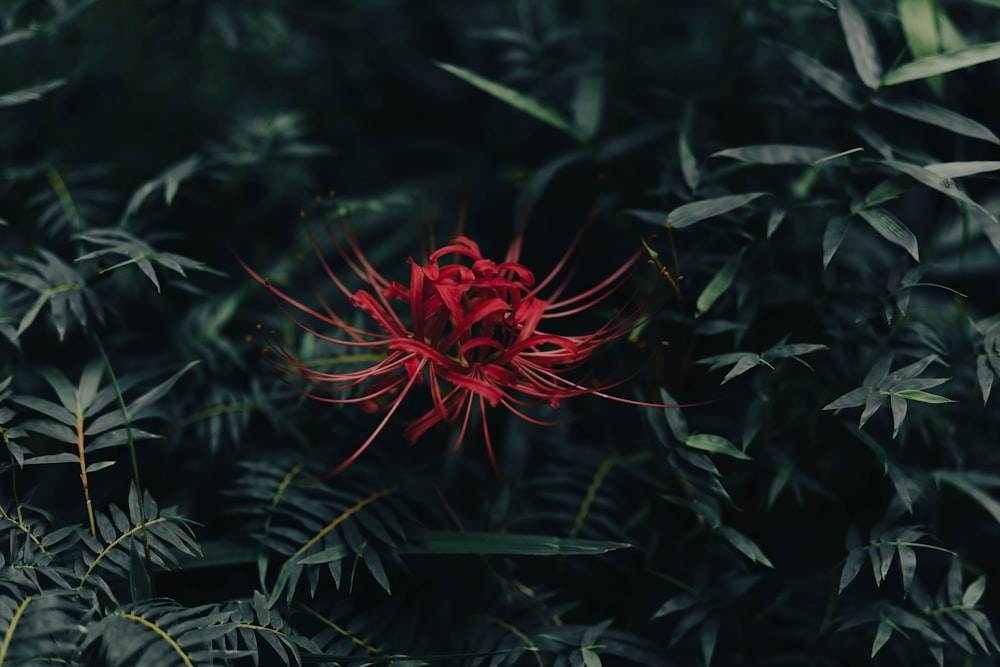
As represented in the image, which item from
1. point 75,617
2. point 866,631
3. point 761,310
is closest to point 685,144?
point 761,310

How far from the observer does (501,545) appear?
913mm

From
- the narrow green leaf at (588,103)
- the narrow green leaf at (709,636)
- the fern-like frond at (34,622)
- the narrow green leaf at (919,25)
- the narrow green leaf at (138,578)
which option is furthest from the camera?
the narrow green leaf at (588,103)

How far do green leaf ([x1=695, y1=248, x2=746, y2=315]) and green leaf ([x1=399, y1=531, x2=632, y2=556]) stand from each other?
280 mm

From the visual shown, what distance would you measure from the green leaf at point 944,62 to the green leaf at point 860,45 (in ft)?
0.06

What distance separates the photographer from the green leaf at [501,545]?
35.5 inches

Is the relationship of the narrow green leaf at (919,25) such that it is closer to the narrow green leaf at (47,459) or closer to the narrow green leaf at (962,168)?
the narrow green leaf at (962,168)

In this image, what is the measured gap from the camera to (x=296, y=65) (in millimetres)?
1558

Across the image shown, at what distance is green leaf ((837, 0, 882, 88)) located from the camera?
3.25 feet

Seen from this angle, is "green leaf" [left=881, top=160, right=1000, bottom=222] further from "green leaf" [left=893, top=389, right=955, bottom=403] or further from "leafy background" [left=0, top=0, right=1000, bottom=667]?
"green leaf" [left=893, top=389, right=955, bottom=403]

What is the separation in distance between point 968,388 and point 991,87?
628mm

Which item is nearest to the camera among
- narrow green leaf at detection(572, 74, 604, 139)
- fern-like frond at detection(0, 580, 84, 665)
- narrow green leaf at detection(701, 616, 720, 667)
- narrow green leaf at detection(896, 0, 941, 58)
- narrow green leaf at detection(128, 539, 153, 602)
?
fern-like frond at detection(0, 580, 84, 665)

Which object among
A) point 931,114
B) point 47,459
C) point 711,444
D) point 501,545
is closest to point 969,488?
point 711,444

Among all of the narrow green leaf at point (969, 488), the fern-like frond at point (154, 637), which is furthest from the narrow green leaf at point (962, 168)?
the fern-like frond at point (154, 637)

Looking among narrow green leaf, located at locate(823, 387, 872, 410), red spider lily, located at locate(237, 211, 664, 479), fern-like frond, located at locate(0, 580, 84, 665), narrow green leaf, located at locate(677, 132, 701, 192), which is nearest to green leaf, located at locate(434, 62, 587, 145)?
narrow green leaf, located at locate(677, 132, 701, 192)
